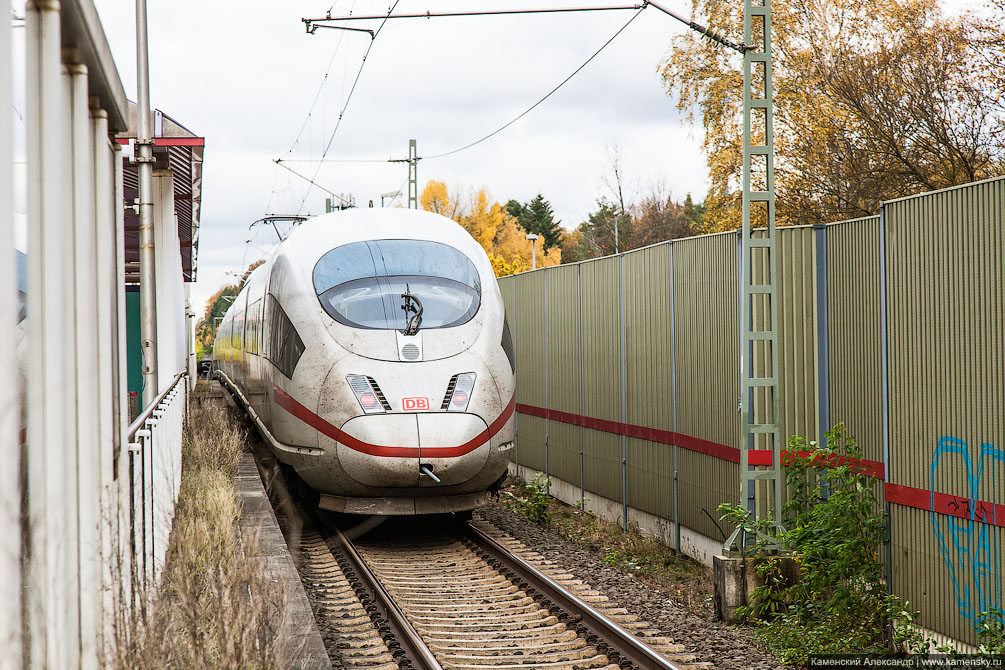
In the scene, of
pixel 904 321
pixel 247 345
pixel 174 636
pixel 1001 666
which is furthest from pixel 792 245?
pixel 247 345

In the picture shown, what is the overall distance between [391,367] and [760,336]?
3853 mm

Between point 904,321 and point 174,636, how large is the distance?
5338mm

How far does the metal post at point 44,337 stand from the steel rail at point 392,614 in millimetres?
3925

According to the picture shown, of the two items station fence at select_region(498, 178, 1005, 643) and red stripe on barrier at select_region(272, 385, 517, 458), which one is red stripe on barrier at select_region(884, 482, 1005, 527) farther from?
red stripe on barrier at select_region(272, 385, 517, 458)

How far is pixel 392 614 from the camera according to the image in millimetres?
7922

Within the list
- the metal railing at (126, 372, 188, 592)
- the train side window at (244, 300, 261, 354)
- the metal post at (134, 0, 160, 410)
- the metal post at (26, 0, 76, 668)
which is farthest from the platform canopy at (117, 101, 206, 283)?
the metal post at (26, 0, 76, 668)

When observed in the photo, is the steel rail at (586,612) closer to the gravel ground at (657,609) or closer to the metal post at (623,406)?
the gravel ground at (657,609)

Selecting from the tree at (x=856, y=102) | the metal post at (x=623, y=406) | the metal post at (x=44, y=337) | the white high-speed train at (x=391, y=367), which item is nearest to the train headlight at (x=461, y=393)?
the white high-speed train at (x=391, y=367)

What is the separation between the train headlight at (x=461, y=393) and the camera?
1014cm

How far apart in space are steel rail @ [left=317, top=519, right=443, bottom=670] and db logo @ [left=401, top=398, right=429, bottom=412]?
1.61m

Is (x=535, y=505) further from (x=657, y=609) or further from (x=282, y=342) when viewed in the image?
(x=657, y=609)

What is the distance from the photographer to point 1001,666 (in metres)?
5.52

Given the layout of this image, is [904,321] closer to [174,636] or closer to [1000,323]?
[1000,323]

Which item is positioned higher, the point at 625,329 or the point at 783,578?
the point at 625,329
